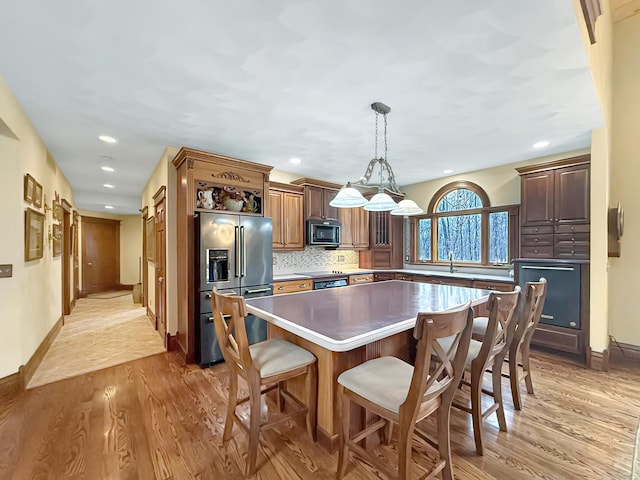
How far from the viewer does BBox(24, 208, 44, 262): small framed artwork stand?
276cm

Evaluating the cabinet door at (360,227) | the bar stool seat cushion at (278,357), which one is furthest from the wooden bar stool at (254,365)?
the cabinet door at (360,227)

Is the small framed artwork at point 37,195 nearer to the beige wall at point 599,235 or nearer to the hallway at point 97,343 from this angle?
the hallway at point 97,343

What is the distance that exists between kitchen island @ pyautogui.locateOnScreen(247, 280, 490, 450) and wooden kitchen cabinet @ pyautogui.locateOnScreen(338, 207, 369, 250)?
2.62 metres

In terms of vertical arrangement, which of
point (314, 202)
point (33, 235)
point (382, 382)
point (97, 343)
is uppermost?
point (314, 202)

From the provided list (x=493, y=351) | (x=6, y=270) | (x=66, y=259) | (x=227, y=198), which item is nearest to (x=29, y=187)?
(x=6, y=270)

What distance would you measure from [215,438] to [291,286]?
226 centimetres

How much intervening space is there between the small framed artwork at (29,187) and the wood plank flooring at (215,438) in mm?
1857

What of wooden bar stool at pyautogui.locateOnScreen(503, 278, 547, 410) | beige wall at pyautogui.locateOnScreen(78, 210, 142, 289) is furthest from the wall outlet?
beige wall at pyautogui.locateOnScreen(78, 210, 142, 289)

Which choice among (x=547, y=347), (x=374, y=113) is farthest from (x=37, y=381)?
(x=547, y=347)

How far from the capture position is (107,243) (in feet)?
27.2

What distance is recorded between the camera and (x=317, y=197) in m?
4.81

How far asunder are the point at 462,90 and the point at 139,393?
3.90m

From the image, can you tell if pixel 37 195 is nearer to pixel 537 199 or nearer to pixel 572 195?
pixel 537 199

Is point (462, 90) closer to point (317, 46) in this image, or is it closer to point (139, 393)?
point (317, 46)
